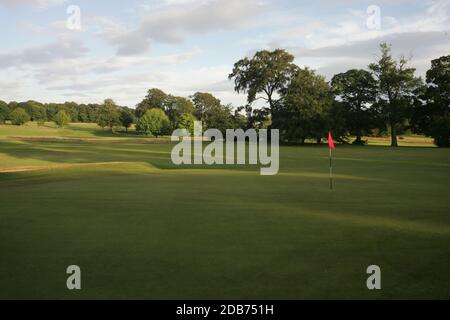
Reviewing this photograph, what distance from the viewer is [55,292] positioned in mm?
5574

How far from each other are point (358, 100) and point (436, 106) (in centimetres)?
1489

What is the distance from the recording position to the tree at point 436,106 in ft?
199

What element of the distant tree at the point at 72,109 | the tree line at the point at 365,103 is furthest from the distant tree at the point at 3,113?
the tree line at the point at 365,103

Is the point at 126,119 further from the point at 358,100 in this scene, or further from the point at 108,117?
the point at 358,100

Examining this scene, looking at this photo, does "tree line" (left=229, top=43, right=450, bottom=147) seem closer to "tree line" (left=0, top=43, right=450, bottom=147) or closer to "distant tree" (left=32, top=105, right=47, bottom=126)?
"tree line" (left=0, top=43, right=450, bottom=147)

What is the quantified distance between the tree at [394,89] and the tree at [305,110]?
9.43 metres

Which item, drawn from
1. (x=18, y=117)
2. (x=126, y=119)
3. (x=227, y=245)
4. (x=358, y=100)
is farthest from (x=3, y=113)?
(x=227, y=245)

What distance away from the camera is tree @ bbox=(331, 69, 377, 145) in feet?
241

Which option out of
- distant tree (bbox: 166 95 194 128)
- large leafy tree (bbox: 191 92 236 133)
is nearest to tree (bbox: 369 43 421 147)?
large leafy tree (bbox: 191 92 236 133)

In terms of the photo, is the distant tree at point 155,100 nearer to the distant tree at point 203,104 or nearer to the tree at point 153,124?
the distant tree at point 203,104

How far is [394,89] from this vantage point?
71188 mm

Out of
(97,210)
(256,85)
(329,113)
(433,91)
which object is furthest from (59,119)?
(97,210)

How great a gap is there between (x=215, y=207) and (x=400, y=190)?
809 centimetres

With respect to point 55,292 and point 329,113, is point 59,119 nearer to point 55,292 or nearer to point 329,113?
point 329,113
